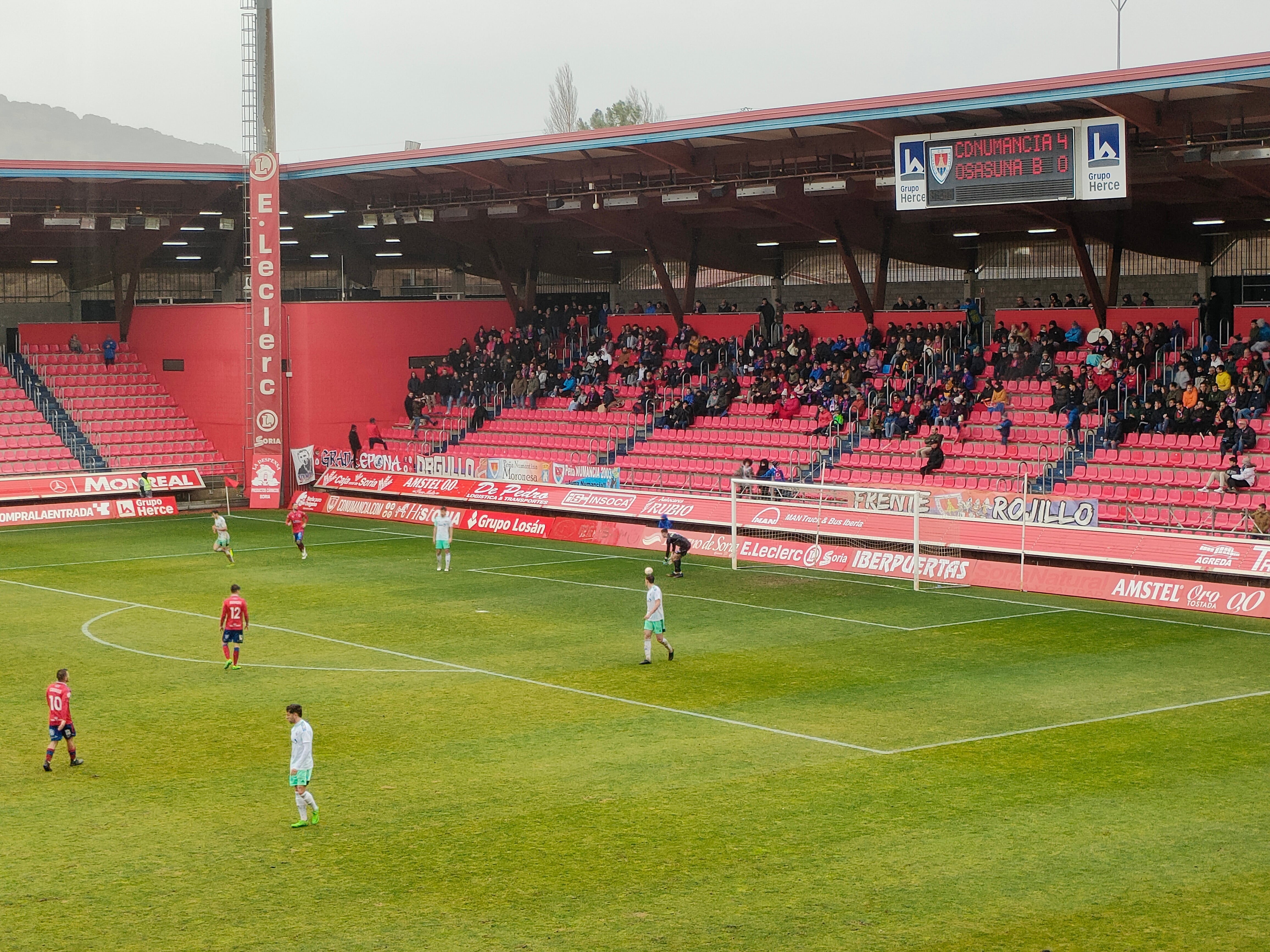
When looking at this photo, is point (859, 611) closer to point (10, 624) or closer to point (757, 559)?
point (757, 559)

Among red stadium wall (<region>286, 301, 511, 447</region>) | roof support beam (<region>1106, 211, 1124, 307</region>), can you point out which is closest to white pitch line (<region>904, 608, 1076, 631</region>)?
roof support beam (<region>1106, 211, 1124, 307</region>)

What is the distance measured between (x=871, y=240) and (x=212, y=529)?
2218 centimetres

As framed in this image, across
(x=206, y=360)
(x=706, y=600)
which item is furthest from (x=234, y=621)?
(x=206, y=360)

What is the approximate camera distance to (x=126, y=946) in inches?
482

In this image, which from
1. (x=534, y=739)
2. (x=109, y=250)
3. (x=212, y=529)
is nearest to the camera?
(x=534, y=739)

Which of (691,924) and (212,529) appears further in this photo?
(212,529)

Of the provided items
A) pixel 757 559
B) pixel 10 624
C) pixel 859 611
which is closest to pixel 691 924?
pixel 859 611

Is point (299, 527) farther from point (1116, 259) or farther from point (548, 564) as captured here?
point (1116, 259)

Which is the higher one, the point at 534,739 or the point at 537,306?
the point at 537,306

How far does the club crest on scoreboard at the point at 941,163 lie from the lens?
3419cm

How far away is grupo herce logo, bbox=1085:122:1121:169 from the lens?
31.6 m

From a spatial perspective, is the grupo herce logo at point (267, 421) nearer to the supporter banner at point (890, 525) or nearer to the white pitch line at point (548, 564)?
the supporter banner at point (890, 525)

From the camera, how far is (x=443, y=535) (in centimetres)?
3522

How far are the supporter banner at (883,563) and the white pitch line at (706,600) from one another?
4.42 meters
